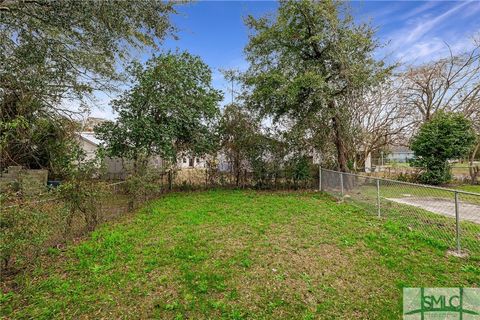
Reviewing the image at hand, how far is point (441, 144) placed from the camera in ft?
38.6

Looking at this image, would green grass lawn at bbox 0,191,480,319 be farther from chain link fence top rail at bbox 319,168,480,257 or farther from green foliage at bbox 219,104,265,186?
green foliage at bbox 219,104,265,186

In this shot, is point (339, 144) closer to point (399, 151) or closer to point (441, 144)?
point (441, 144)

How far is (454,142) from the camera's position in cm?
1159

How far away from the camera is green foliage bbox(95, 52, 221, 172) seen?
903 centimetres

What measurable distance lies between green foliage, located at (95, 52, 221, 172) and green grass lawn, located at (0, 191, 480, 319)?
4240mm

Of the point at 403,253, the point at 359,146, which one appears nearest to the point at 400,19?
the point at 403,253

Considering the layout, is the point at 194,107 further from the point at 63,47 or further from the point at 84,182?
the point at 84,182

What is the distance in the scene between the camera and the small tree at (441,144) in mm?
11617

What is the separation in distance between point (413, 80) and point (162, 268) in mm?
18115

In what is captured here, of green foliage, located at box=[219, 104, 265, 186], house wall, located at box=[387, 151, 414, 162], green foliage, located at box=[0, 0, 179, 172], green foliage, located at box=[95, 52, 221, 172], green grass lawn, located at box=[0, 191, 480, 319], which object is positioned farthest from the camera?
house wall, located at box=[387, 151, 414, 162]

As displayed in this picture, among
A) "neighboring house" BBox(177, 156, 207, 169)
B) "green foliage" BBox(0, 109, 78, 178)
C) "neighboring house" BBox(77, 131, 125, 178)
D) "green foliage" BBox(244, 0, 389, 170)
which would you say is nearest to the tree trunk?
"green foliage" BBox(244, 0, 389, 170)

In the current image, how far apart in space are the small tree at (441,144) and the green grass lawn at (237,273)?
9084 millimetres

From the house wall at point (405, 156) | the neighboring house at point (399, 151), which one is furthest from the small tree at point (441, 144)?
the neighboring house at point (399, 151)

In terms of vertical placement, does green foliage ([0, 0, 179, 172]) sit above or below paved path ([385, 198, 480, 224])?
above
